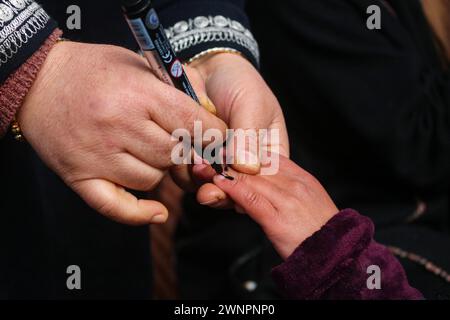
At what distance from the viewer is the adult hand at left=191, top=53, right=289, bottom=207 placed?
1.66 ft

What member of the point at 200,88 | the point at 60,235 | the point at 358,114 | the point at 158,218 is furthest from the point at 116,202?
the point at 358,114

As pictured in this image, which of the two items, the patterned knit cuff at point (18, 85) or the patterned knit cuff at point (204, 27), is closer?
the patterned knit cuff at point (18, 85)

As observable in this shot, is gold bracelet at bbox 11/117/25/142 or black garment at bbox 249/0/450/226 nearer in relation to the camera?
gold bracelet at bbox 11/117/25/142

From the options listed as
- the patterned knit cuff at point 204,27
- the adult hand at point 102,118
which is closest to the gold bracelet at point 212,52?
the patterned knit cuff at point 204,27

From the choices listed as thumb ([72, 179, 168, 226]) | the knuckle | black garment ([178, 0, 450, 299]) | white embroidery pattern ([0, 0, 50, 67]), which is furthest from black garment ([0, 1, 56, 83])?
black garment ([178, 0, 450, 299])

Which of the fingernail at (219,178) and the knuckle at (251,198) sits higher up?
the fingernail at (219,178)

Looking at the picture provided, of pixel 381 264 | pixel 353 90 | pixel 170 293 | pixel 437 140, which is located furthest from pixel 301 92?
pixel 170 293

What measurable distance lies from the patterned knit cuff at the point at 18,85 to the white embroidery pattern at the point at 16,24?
0.04ft

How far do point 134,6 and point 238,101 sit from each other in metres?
0.17

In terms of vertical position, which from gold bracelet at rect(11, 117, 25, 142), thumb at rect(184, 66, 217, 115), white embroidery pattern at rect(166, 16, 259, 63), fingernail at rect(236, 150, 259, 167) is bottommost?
fingernail at rect(236, 150, 259, 167)

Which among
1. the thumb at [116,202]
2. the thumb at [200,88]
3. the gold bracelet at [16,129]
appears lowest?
the thumb at [116,202]

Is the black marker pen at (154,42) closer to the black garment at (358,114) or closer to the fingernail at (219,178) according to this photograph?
the fingernail at (219,178)

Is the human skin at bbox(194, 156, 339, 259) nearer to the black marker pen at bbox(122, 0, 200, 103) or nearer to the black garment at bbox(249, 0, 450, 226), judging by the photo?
the black marker pen at bbox(122, 0, 200, 103)

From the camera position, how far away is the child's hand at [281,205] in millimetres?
508
